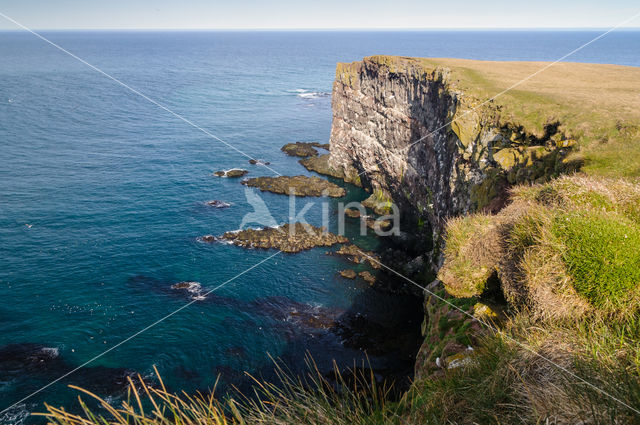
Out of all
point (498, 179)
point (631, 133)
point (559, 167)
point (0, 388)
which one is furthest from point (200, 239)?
point (631, 133)

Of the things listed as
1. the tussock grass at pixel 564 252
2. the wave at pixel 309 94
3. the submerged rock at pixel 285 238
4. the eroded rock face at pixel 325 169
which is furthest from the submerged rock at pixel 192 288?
the wave at pixel 309 94

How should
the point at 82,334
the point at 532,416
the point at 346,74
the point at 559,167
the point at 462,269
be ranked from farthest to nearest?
the point at 346,74
the point at 82,334
the point at 559,167
the point at 462,269
the point at 532,416

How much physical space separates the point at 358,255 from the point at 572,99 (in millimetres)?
27383

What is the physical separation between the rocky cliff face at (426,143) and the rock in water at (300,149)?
9719 millimetres

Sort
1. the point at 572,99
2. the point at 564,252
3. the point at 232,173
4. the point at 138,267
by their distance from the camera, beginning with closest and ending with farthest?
the point at 564,252
the point at 572,99
the point at 138,267
the point at 232,173

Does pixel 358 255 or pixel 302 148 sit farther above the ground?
pixel 302 148

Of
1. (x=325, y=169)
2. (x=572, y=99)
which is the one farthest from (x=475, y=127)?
(x=325, y=169)

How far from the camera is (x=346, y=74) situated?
69.9 metres

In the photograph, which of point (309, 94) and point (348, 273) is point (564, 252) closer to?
point (348, 273)

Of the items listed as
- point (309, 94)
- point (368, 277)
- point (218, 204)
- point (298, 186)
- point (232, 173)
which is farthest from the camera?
point (309, 94)

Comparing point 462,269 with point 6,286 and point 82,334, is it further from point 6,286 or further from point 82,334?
point 6,286

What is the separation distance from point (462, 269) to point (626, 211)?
6.83m

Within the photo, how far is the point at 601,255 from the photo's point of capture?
12.8m

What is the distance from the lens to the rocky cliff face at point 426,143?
30.0 metres
